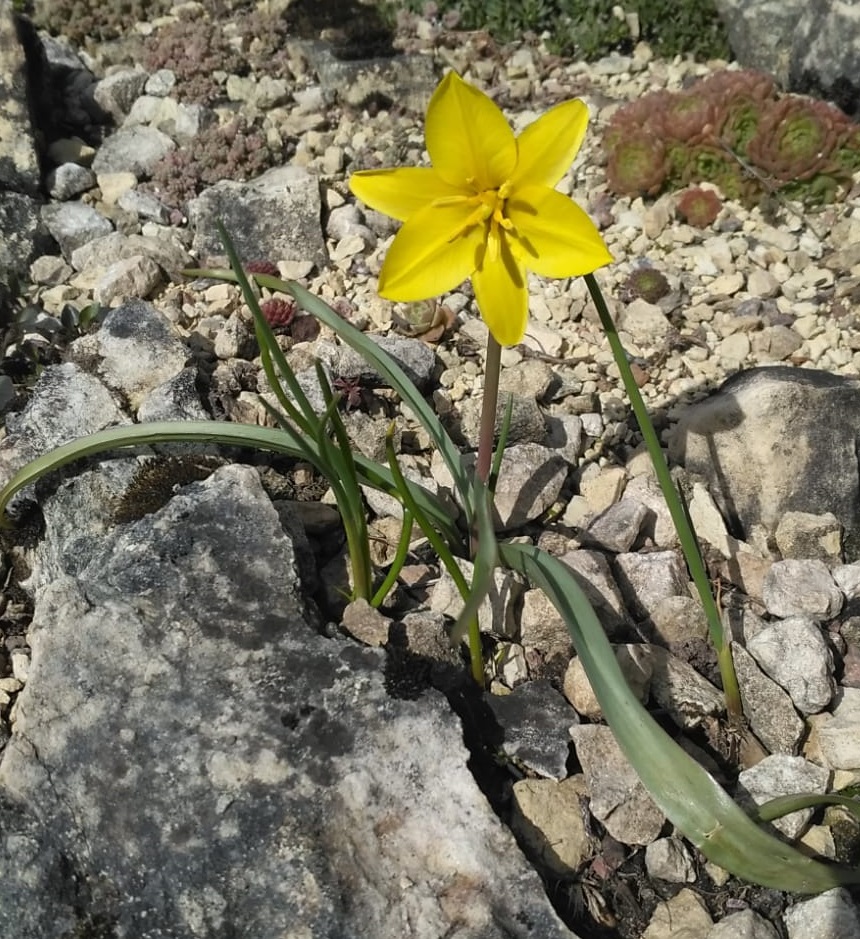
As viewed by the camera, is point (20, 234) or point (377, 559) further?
point (20, 234)

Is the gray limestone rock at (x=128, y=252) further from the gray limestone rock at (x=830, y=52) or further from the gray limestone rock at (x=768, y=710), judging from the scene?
the gray limestone rock at (x=830, y=52)

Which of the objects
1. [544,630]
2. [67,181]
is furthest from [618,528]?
[67,181]

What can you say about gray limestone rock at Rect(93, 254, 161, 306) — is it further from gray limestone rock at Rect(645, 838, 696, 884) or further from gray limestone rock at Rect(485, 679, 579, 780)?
gray limestone rock at Rect(645, 838, 696, 884)

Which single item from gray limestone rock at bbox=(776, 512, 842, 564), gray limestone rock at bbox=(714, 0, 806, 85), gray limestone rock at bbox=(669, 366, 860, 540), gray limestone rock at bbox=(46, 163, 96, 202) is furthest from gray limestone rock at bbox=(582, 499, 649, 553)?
gray limestone rock at bbox=(714, 0, 806, 85)

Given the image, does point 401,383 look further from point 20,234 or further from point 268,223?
point 20,234

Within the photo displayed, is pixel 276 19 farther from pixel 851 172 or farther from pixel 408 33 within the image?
pixel 851 172

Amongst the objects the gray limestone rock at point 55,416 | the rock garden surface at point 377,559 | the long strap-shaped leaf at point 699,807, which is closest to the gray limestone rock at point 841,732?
the rock garden surface at point 377,559
